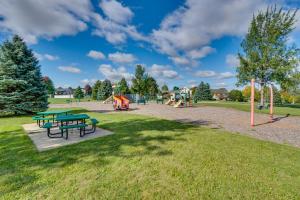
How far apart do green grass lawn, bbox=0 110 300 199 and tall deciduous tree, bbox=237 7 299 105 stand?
16965mm

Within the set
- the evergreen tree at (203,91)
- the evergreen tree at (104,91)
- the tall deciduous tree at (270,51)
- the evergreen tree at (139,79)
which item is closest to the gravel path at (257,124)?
the tall deciduous tree at (270,51)

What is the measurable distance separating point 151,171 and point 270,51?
21.1 meters

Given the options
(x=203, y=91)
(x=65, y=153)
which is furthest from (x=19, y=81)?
(x=203, y=91)

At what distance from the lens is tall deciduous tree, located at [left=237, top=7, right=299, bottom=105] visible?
16875 mm

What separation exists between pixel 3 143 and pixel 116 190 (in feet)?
16.0

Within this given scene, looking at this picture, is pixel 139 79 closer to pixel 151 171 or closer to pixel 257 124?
pixel 257 124

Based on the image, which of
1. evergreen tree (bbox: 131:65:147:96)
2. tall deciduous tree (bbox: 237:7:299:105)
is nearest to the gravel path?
tall deciduous tree (bbox: 237:7:299:105)

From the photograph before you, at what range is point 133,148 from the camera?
4.34m

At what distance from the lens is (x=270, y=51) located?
17.2 metres

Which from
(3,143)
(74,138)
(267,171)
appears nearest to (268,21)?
(267,171)

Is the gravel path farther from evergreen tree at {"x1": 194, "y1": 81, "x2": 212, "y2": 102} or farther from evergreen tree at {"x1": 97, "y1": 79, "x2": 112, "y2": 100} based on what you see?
evergreen tree at {"x1": 194, "y1": 81, "x2": 212, "y2": 102}

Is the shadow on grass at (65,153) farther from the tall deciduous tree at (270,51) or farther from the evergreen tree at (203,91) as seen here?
the evergreen tree at (203,91)

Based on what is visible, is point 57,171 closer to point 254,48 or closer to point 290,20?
point 254,48

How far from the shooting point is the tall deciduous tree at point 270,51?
55.4 ft
